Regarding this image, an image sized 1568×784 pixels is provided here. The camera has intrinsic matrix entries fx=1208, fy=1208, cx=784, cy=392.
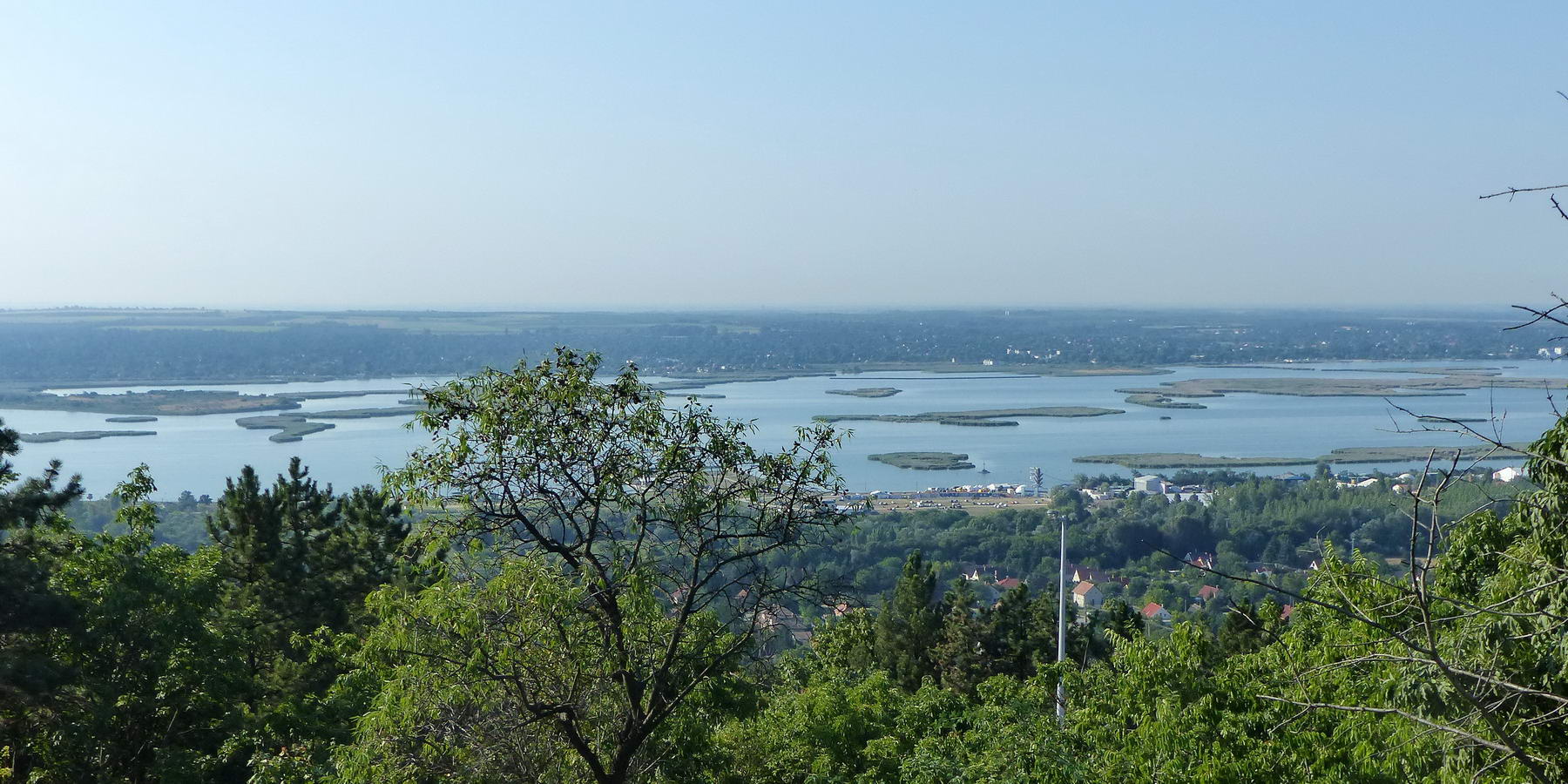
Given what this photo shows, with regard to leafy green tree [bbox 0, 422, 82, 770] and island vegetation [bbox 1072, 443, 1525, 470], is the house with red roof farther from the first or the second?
island vegetation [bbox 1072, 443, 1525, 470]

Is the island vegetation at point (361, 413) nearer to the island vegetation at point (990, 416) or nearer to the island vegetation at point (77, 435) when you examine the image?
the island vegetation at point (77, 435)

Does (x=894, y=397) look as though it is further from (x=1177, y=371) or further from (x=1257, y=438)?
(x=1177, y=371)

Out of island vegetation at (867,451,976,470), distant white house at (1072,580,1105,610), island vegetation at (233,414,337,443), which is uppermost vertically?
island vegetation at (233,414,337,443)

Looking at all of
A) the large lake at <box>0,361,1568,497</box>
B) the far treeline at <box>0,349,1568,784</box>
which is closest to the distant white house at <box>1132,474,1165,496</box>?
the large lake at <box>0,361,1568,497</box>

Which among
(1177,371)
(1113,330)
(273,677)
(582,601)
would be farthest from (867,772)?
(1113,330)

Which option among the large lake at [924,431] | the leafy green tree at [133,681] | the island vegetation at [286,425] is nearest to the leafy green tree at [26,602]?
the leafy green tree at [133,681]
